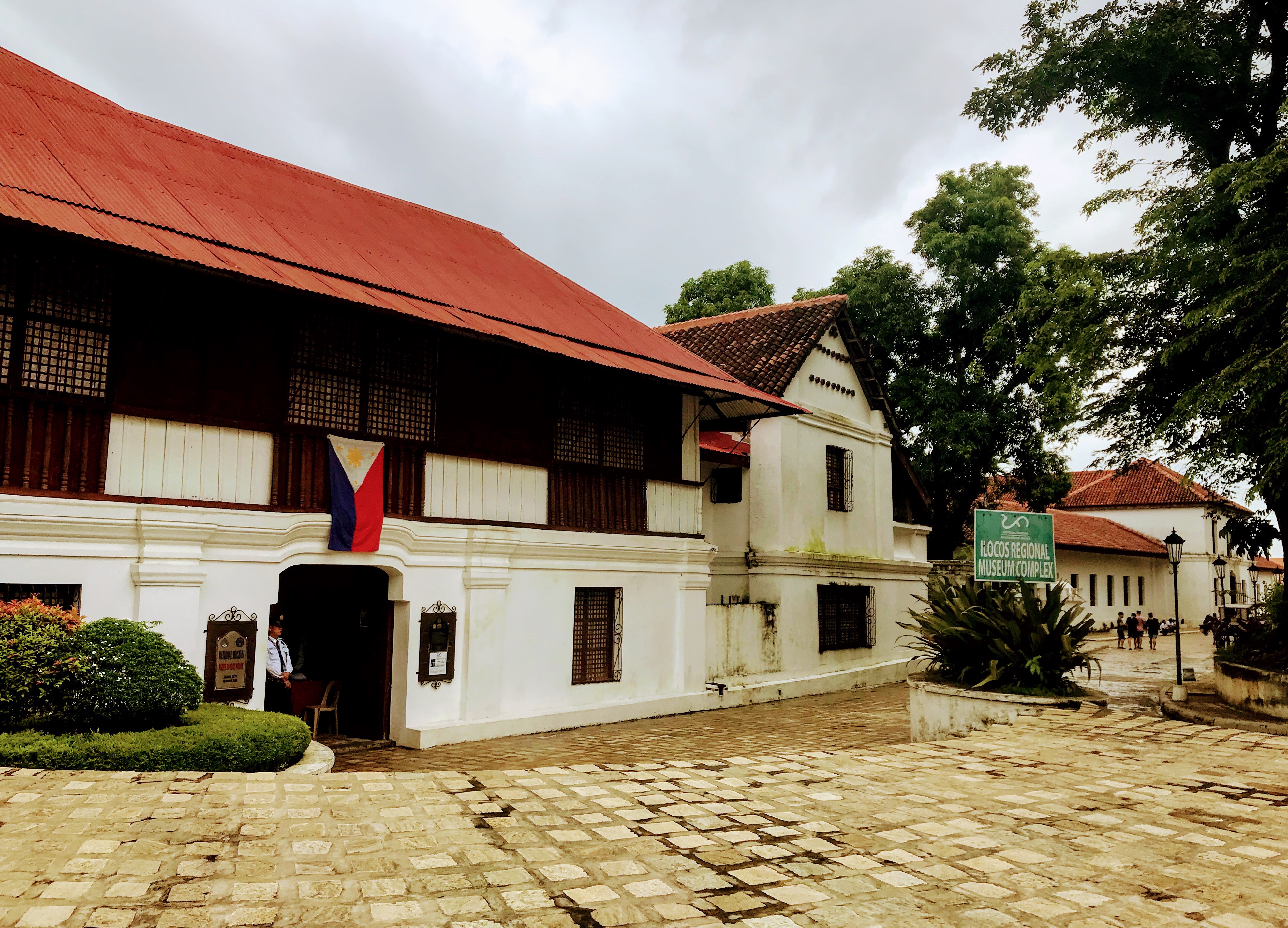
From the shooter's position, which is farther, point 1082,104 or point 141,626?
point 1082,104

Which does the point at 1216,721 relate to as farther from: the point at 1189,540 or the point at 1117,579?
the point at 1189,540

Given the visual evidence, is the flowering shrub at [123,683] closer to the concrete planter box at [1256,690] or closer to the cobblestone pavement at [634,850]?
the cobblestone pavement at [634,850]

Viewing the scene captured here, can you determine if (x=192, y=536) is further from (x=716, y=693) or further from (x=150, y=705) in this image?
(x=716, y=693)

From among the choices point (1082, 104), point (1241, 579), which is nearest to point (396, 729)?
point (1082, 104)

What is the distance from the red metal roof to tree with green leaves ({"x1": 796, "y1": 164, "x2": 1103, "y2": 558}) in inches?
456

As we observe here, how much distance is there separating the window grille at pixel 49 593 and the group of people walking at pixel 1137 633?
87.6 ft

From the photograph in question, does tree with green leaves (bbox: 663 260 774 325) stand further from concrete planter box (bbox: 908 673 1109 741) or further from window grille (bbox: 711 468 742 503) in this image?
concrete planter box (bbox: 908 673 1109 741)

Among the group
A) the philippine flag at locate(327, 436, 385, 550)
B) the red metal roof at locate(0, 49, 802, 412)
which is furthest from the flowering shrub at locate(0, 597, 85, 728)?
the philippine flag at locate(327, 436, 385, 550)

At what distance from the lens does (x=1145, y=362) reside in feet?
45.0

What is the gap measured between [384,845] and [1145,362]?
520 inches

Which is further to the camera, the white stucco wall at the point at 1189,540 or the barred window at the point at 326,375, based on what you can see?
the white stucco wall at the point at 1189,540

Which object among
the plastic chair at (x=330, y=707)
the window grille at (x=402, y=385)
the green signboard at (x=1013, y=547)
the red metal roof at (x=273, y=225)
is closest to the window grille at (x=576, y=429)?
the red metal roof at (x=273, y=225)

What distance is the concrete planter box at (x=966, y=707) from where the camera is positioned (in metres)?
10.7

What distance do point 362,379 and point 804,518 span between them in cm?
1009
